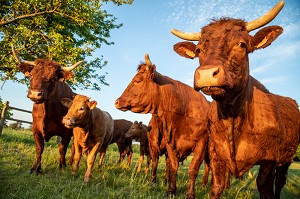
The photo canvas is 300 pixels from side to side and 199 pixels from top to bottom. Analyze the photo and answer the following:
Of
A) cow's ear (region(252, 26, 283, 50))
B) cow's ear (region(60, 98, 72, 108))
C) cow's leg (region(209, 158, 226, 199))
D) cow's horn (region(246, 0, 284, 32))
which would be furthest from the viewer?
cow's ear (region(60, 98, 72, 108))

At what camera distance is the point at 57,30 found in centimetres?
1271

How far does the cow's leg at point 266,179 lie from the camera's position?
3.46m

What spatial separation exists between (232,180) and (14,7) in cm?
1176

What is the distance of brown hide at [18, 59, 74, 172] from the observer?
571 centimetres

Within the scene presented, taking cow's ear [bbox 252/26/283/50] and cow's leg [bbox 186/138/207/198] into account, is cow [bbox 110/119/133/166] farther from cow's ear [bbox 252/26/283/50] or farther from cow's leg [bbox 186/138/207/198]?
cow's ear [bbox 252/26/283/50]

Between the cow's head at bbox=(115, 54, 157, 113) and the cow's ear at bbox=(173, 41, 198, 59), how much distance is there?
1.63m

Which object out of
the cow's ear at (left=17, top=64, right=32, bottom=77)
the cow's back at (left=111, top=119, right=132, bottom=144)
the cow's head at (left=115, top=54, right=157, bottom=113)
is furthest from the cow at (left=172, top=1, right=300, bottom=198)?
the cow's back at (left=111, top=119, right=132, bottom=144)

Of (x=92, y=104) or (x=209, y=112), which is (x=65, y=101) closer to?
(x=92, y=104)

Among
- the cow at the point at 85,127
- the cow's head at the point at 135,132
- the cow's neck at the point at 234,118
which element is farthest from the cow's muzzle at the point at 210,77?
the cow's head at the point at 135,132

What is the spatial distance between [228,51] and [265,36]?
721 millimetres

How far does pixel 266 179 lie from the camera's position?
3.49 meters

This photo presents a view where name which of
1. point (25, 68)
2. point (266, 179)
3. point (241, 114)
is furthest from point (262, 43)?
point (25, 68)

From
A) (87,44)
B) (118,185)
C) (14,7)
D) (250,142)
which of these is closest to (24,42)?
(14,7)

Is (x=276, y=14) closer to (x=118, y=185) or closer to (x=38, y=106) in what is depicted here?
(x=118, y=185)
